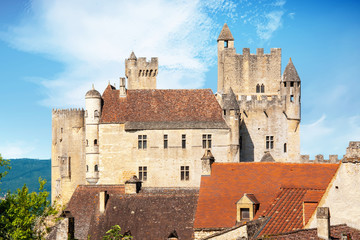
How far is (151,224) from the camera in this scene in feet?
125

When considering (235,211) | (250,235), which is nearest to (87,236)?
(235,211)

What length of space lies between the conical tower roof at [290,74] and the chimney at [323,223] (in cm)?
4085

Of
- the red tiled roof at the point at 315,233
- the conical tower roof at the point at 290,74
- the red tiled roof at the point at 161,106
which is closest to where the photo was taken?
the red tiled roof at the point at 315,233

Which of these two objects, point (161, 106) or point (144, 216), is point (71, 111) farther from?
point (144, 216)

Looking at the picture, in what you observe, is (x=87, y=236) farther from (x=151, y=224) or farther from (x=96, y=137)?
(x=96, y=137)

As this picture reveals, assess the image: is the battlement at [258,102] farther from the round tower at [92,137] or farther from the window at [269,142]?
the round tower at [92,137]

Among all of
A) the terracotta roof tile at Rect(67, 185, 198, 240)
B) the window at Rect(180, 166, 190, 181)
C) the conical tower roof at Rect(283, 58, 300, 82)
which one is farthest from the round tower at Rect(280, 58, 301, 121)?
the terracotta roof tile at Rect(67, 185, 198, 240)

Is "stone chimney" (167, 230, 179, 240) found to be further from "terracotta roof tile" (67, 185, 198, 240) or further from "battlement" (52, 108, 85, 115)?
"battlement" (52, 108, 85, 115)

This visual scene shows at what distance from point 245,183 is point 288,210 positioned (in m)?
4.78

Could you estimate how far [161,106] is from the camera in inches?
2399

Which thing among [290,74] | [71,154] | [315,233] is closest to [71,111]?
[71,154]

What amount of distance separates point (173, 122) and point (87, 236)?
858 inches

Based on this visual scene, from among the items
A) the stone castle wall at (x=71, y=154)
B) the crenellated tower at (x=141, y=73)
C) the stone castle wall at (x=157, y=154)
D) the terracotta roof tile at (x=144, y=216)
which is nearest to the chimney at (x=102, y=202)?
the terracotta roof tile at (x=144, y=216)

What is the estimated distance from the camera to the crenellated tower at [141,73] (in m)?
74.9
